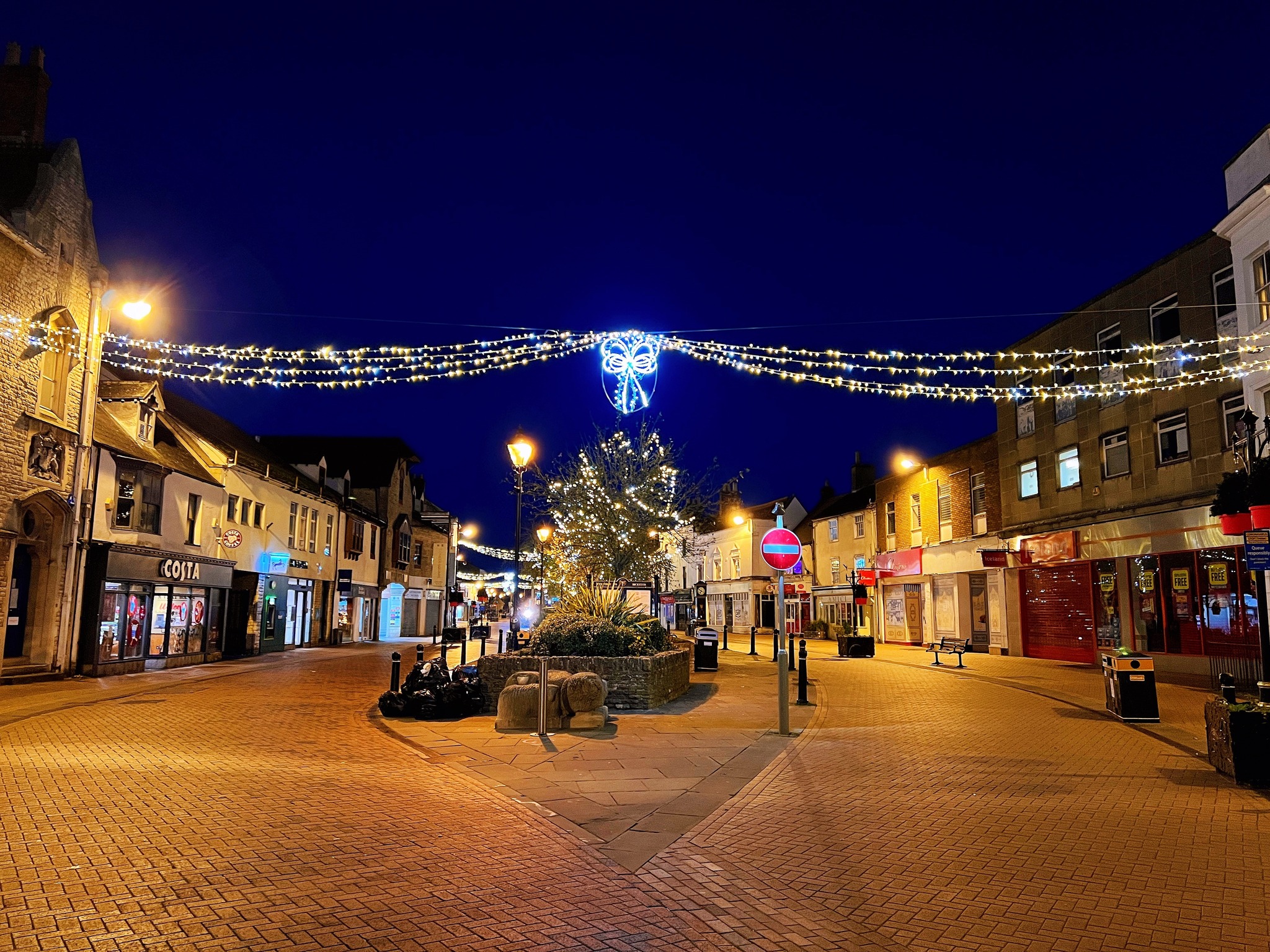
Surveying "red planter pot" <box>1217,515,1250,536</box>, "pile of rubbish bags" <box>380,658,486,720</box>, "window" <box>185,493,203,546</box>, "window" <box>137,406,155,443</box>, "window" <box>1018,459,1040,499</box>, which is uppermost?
Result: "window" <box>137,406,155,443</box>

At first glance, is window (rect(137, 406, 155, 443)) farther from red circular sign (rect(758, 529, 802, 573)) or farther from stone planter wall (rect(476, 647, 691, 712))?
red circular sign (rect(758, 529, 802, 573))

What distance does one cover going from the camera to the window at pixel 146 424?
2487 cm

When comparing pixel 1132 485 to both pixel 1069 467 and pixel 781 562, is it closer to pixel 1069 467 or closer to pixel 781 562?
pixel 1069 467

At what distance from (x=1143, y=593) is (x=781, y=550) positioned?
1577 cm

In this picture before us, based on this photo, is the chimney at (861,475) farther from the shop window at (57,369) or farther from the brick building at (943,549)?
the shop window at (57,369)

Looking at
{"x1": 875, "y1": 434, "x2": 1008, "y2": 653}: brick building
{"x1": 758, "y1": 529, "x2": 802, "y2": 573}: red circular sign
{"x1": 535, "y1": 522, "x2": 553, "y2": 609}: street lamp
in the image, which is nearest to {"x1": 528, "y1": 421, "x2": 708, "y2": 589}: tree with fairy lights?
{"x1": 535, "y1": 522, "x2": 553, "y2": 609}: street lamp

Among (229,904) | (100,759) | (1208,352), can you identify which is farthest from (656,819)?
(1208,352)

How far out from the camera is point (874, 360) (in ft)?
52.9

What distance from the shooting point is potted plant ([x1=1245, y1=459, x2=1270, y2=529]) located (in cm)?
1165

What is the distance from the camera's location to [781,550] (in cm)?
1238

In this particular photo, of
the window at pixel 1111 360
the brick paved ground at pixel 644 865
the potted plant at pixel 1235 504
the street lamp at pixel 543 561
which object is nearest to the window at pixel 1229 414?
the window at pixel 1111 360

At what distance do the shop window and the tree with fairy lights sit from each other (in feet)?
53.9

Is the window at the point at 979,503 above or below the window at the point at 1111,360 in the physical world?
below

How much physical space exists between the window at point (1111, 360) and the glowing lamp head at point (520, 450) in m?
15.4
